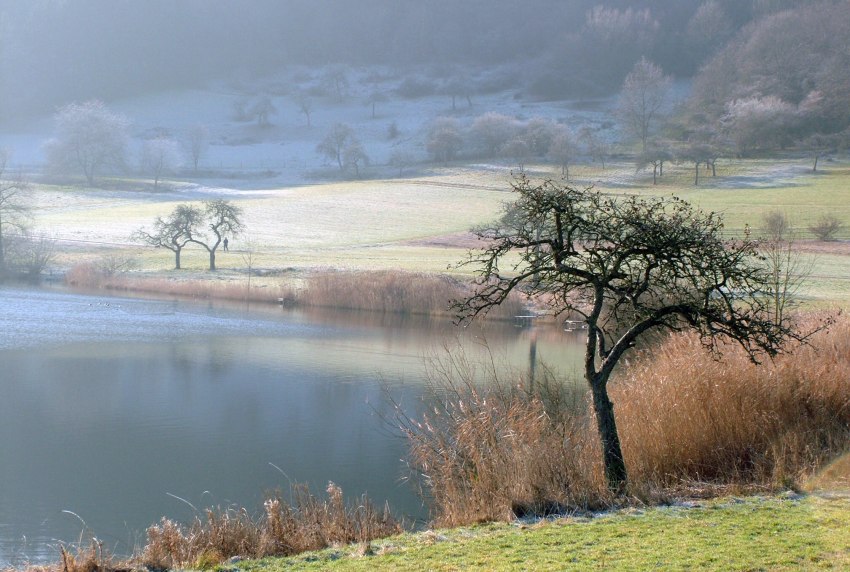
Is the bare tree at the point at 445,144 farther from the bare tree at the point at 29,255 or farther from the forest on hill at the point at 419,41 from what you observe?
the bare tree at the point at 29,255

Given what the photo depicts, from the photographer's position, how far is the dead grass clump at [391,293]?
3547cm

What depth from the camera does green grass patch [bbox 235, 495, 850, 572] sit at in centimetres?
650

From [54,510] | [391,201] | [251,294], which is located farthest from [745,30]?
[54,510]

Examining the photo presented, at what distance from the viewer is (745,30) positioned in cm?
12288

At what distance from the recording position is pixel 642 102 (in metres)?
104

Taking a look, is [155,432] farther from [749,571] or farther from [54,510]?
[749,571]

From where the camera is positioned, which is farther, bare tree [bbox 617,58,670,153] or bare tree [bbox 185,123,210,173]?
bare tree [bbox 185,123,210,173]

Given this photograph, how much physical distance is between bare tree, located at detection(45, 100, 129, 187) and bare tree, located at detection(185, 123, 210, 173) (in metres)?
Answer: 10.1

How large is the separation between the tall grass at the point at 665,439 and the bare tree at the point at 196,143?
295ft

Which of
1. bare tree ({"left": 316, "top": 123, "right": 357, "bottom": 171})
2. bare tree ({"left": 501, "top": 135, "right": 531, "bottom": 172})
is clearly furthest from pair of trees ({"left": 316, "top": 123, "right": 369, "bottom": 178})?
bare tree ({"left": 501, "top": 135, "right": 531, "bottom": 172})

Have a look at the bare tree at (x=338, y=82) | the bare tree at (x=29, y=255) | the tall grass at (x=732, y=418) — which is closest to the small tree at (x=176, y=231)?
the bare tree at (x=29, y=255)

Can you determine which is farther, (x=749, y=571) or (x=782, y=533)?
(x=782, y=533)

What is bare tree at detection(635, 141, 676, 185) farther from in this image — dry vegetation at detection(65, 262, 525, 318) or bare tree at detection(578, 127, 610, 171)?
dry vegetation at detection(65, 262, 525, 318)

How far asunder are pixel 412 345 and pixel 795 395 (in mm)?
17174
